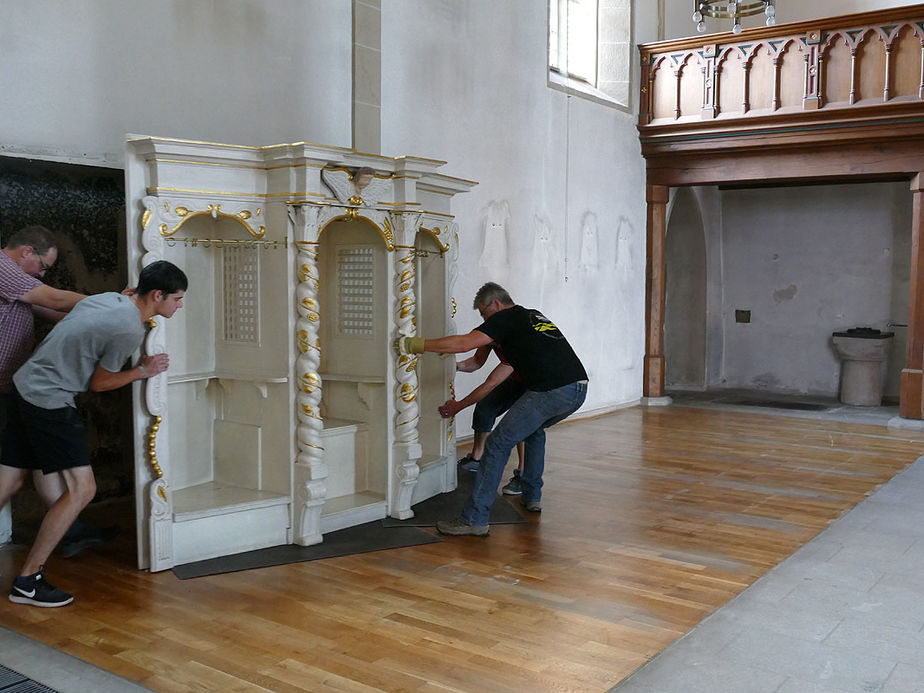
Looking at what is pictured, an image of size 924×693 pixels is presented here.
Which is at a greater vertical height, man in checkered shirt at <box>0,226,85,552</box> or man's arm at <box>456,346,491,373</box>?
man in checkered shirt at <box>0,226,85,552</box>

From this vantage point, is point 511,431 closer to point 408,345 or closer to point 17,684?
point 408,345

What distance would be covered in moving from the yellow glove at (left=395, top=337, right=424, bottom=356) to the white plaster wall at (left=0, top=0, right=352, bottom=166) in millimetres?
1847

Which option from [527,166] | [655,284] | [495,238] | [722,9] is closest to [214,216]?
[495,238]

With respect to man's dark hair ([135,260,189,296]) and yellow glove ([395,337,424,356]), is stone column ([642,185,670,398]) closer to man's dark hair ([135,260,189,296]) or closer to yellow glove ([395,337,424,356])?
yellow glove ([395,337,424,356])

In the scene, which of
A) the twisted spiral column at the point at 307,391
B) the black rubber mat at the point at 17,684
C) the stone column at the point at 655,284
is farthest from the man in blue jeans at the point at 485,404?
the stone column at the point at 655,284

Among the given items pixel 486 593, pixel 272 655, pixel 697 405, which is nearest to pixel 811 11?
pixel 697 405

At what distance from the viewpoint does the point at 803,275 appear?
1236cm

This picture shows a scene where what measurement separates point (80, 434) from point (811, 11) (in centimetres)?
1121

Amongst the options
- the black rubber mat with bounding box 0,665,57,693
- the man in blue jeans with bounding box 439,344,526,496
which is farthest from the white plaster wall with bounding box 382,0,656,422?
the black rubber mat with bounding box 0,665,57,693

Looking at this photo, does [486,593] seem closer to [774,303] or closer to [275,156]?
[275,156]

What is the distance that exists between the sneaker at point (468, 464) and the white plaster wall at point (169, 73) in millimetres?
2617

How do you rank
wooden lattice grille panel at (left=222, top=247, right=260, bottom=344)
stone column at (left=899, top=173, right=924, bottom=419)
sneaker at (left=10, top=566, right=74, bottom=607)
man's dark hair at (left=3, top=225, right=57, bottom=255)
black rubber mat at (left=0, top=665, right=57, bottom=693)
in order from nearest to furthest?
black rubber mat at (left=0, top=665, right=57, bottom=693)
sneaker at (left=10, top=566, right=74, bottom=607)
man's dark hair at (left=3, top=225, right=57, bottom=255)
wooden lattice grille panel at (left=222, top=247, right=260, bottom=344)
stone column at (left=899, top=173, right=924, bottom=419)

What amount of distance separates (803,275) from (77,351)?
10454 millimetres

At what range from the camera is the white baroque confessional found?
450 cm
